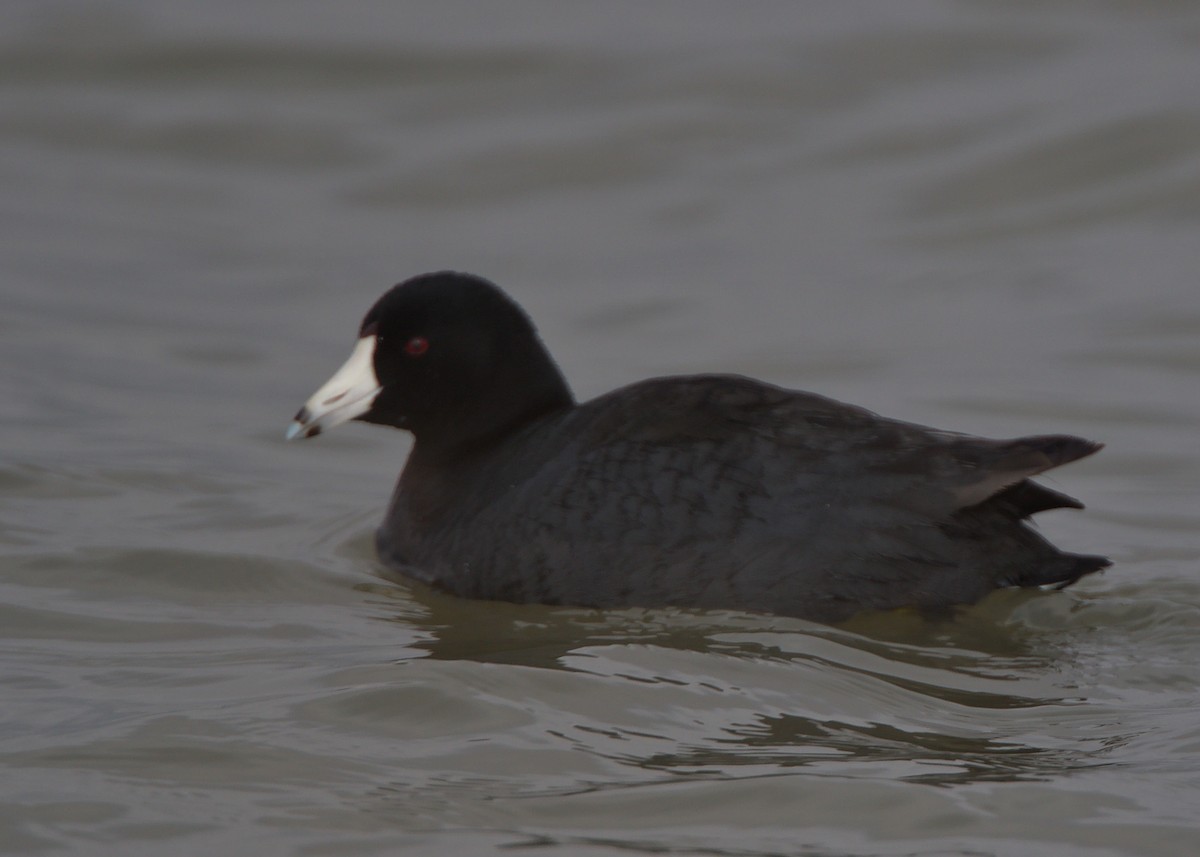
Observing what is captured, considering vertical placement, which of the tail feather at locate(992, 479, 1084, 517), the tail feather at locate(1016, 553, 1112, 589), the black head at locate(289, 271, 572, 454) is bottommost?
the tail feather at locate(1016, 553, 1112, 589)

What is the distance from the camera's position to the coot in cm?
536

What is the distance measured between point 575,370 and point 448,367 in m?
3.49

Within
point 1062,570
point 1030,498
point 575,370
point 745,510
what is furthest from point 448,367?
point 575,370

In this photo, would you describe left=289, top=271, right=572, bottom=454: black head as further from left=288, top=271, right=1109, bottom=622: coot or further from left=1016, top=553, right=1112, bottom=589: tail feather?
left=1016, top=553, right=1112, bottom=589: tail feather

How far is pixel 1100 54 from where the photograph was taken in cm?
1380

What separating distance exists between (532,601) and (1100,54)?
968cm

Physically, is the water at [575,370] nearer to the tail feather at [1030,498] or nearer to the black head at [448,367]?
the tail feather at [1030,498]

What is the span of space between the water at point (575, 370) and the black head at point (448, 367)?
0.63 metres

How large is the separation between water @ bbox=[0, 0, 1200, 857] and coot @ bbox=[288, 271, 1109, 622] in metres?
0.14

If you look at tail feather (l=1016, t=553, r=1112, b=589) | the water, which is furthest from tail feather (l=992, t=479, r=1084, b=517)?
the water

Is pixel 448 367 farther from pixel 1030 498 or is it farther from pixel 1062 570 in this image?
pixel 1062 570

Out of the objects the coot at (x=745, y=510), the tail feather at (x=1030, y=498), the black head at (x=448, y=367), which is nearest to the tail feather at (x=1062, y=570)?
the coot at (x=745, y=510)

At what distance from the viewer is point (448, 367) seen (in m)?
6.38

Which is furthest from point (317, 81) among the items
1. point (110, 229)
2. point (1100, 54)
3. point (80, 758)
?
point (80, 758)
